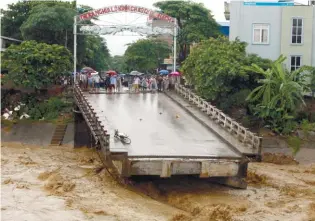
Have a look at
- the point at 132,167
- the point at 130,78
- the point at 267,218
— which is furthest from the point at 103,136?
the point at 130,78

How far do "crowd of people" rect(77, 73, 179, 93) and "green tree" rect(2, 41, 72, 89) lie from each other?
1.38 m

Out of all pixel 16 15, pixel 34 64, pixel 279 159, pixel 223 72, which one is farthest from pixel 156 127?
pixel 16 15

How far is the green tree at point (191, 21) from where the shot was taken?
41000 millimetres

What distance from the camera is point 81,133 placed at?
28.5 meters

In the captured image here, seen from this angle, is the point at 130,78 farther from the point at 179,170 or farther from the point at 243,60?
the point at 179,170

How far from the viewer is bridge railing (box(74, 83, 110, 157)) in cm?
1772

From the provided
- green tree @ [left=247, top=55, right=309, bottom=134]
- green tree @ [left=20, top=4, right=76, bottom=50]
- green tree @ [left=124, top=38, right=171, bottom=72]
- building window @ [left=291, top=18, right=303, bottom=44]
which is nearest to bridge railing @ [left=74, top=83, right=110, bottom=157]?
green tree @ [left=247, top=55, right=309, bottom=134]

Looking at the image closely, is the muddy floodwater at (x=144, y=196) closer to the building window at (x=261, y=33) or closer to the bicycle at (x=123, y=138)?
the bicycle at (x=123, y=138)

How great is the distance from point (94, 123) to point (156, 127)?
2413mm

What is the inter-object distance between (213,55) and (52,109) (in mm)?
9553

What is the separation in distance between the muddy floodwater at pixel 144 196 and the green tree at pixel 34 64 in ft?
30.3

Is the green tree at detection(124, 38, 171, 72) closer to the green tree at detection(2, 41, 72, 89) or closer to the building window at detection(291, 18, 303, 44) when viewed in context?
the building window at detection(291, 18, 303, 44)

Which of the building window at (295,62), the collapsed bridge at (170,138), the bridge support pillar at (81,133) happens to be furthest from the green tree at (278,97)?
the bridge support pillar at (81,133)

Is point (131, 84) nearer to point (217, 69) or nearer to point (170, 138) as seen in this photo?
point (217, 69)
